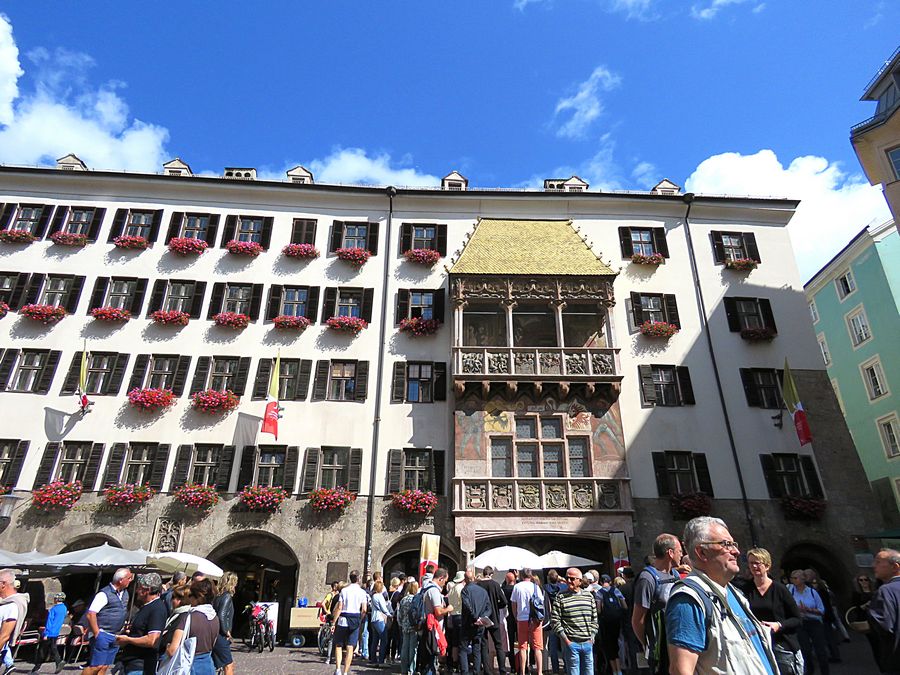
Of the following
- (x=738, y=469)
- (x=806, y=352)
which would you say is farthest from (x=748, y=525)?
(x=806, y=352)

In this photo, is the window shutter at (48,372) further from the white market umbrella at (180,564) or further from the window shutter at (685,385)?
the window shutter at (685,385)

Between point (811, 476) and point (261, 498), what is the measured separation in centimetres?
2092

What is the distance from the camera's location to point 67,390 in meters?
22.5

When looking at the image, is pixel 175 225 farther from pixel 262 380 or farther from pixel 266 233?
pixel 262 380

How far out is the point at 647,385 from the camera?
23734 mm

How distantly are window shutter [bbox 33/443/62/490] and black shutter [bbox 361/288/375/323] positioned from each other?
40.9ft

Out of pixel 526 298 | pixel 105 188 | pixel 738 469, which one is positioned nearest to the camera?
pixel 738 469

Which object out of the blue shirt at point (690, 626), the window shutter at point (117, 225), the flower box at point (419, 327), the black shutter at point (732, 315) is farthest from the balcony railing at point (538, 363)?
the blue shirt at point (690, 626)

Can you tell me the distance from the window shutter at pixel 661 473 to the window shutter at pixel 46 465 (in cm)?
2256

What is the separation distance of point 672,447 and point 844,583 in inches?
292

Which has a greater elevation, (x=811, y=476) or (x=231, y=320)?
(x=231, y=320)

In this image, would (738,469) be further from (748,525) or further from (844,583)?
(844,583)

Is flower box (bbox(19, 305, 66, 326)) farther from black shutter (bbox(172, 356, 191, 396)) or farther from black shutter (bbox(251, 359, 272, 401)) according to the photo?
black shutter (bbox(251, 359, 272, 401))

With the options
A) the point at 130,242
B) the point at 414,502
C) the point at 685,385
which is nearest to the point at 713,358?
the point at 685,385
